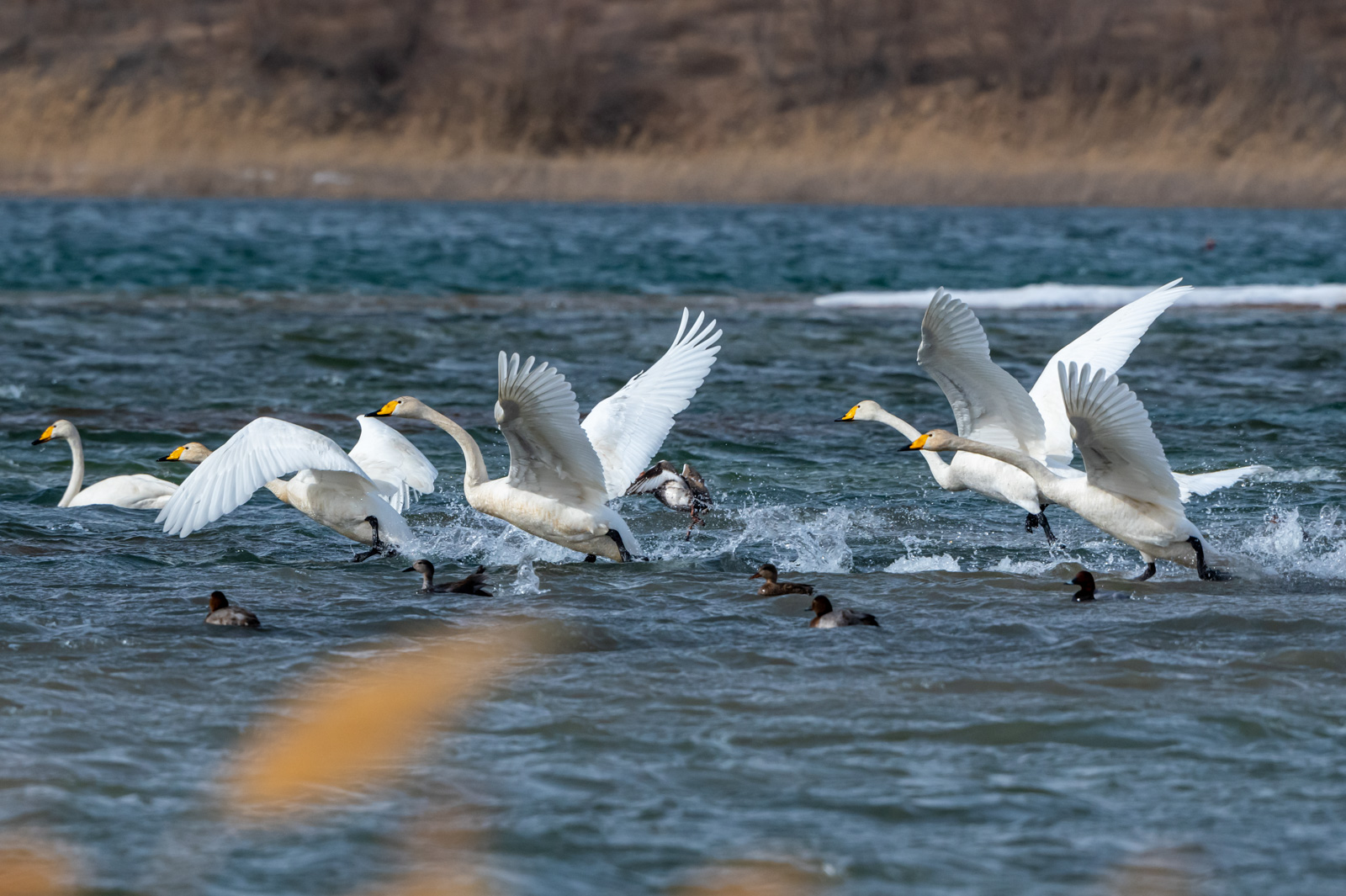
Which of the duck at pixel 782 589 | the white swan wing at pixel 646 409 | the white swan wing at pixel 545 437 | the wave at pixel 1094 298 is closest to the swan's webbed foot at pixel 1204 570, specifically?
the duck at pixel 782 589

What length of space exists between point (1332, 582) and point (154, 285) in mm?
24972

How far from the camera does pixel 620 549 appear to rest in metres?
10.1

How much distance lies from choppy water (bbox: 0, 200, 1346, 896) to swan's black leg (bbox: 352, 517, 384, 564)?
19cm

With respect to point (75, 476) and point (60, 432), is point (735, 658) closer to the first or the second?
point (75, 476)

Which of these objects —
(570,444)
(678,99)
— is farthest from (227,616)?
(678,99)

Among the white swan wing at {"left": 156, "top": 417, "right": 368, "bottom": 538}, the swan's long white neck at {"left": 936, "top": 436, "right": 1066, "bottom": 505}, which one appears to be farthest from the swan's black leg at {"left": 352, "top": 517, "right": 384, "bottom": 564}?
the swan's long white neck at {"left": 936, "top": 436, "right": 1066, "bottom": 505}

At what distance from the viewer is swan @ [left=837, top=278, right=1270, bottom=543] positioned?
33.0 feet

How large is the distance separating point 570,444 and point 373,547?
150 cm

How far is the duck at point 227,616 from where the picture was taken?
26.7 feet

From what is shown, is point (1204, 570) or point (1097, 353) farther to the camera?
point (1097, 353)

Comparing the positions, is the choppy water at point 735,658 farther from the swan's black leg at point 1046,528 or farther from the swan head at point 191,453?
the swan head at point 191,453

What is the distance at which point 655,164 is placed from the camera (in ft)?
271

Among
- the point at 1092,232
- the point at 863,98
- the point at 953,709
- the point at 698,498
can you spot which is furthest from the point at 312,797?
the point at 863,98

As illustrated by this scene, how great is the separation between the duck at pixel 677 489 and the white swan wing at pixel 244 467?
220 cm
